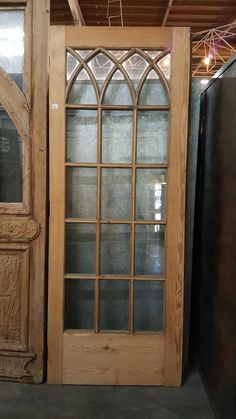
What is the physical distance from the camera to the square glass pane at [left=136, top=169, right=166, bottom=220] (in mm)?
2057

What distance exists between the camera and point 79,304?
84.1 inches

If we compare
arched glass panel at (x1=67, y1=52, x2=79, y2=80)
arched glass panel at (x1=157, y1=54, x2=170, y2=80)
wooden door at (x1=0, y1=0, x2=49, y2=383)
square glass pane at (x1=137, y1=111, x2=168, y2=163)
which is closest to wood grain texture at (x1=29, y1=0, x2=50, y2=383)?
wooden door at (x1=0, y1=0, x2=49, y2=383)

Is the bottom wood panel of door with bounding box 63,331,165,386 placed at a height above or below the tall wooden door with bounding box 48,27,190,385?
below

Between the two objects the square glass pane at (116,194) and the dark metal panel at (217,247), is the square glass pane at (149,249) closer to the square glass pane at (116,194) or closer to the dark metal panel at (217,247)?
the square glass pane at (116,194)

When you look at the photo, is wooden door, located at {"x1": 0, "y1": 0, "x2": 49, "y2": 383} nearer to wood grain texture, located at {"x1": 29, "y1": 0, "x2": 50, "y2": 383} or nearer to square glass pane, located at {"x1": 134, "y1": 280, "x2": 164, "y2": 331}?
wood grain texture, located at {"x1": 29, "y1": 0, "x2": 50, "y2": 383}

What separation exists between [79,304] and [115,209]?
59cm

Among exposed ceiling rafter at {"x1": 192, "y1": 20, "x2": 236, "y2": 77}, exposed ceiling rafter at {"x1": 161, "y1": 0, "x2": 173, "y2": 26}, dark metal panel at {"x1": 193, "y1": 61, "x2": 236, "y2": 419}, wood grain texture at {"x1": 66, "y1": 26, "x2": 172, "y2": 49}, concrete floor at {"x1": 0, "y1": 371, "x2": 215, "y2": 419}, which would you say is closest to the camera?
dark metal panel at {"x1": 193, "y1": 61, "x2": 236, "y2": 419}

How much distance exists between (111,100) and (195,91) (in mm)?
572

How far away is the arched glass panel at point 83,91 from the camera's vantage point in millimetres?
2023

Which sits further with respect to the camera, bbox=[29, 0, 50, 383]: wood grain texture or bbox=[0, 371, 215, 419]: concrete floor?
bbox=[29, 0, 50, 383]: wood grain texture

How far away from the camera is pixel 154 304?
83.3 inches

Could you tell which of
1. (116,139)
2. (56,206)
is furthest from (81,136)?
(56,206)

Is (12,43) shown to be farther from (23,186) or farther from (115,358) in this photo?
(115,358)

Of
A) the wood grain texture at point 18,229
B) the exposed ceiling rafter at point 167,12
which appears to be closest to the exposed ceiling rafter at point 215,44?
the exposed ceiling rafter at point 167,12
